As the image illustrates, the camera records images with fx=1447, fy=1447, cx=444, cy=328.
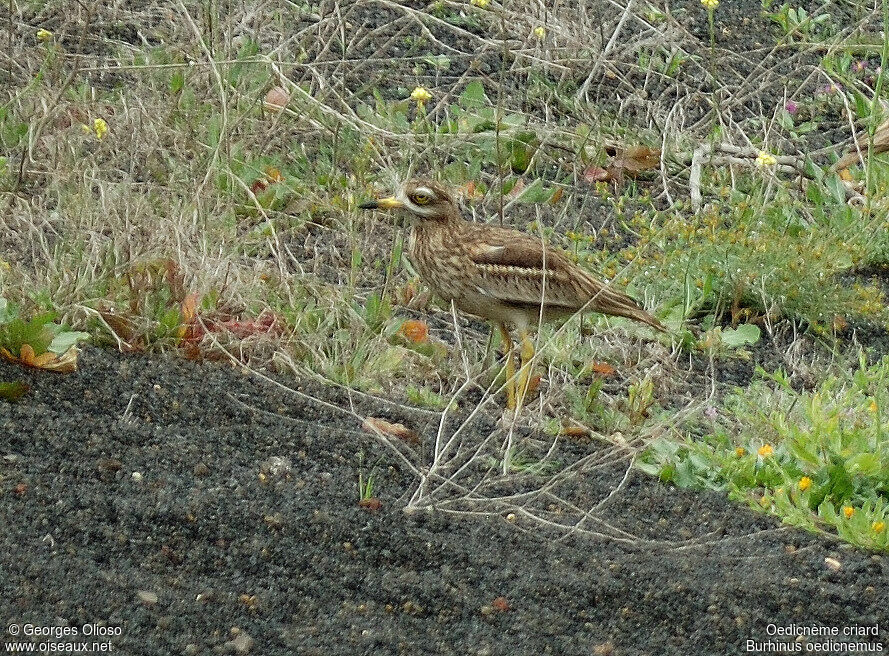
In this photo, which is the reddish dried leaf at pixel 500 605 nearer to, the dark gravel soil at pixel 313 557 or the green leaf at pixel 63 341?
the dark gravel soil at pixel 313 557

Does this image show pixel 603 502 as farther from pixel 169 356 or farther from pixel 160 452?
pixel 169 356

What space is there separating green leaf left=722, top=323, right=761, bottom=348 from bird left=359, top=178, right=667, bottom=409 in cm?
76

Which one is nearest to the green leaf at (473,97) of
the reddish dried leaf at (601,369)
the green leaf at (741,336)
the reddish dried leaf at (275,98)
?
the reddish dried leaf at (275,98)

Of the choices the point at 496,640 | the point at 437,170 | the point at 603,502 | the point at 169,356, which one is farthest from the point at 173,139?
the point at 496,640

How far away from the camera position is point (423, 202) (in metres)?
6.03

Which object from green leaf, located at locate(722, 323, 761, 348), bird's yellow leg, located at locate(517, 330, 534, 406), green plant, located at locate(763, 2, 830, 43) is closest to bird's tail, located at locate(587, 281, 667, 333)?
bird's yellow leg, located at locate(517, 330, 534, 406)

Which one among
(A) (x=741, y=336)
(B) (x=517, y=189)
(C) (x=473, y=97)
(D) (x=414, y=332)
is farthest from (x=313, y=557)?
(C) (x=473, y=97)

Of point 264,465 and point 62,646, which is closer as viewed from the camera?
point 62,646

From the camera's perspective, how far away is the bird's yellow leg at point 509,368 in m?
5.69

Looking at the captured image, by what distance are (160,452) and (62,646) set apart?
1261mm

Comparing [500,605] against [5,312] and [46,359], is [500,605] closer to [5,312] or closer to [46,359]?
[46,359]

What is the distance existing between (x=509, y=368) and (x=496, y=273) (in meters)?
0.39

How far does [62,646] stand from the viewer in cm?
329

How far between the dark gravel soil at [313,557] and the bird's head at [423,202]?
4.41ft
